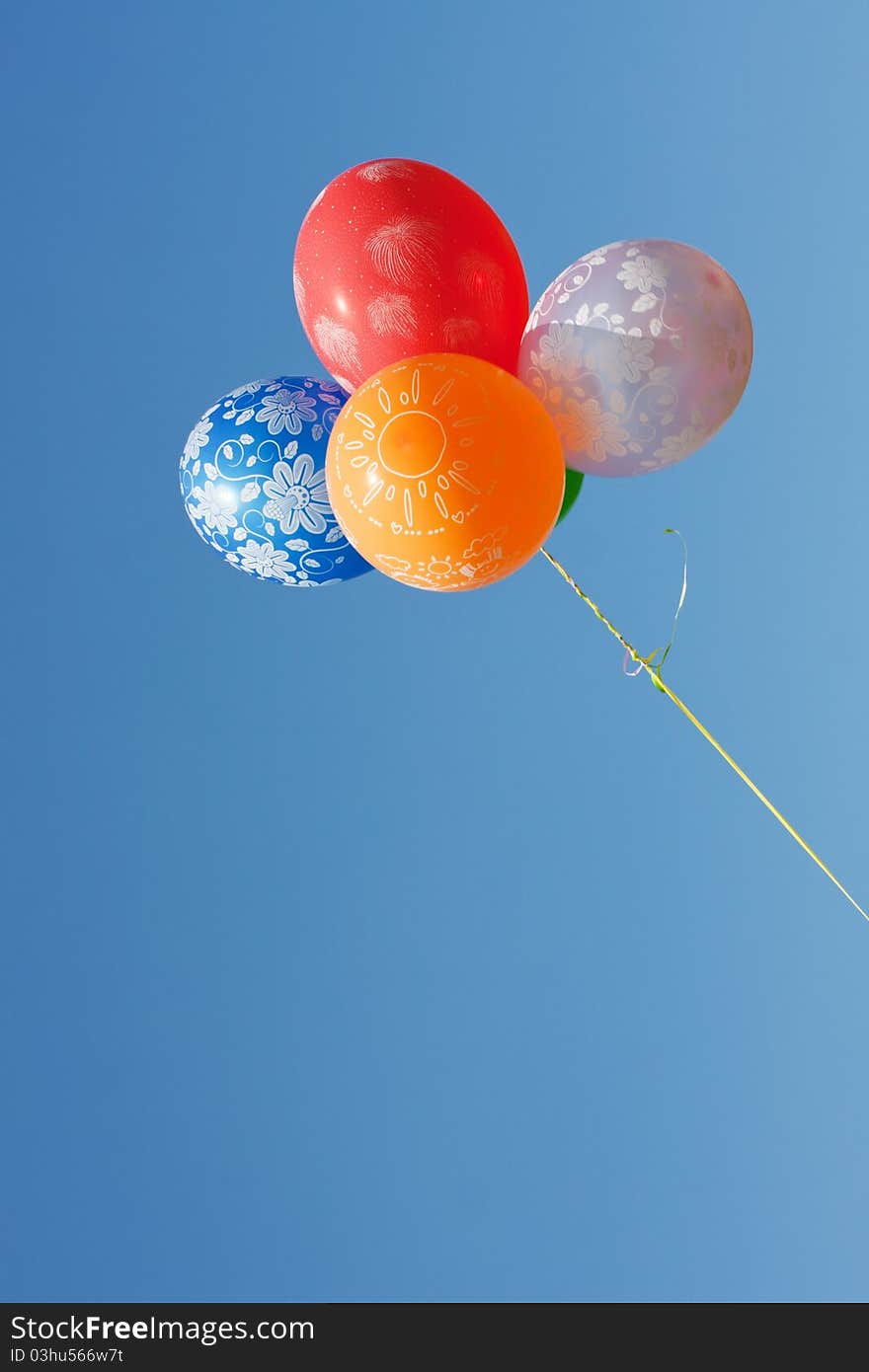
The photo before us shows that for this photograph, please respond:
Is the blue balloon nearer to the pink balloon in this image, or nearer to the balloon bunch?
the balloon bunch

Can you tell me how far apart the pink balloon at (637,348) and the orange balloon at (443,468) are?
10 centimetres

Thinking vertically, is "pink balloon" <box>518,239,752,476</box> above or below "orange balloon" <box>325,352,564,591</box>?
above

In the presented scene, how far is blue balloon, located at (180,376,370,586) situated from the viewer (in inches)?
66.2

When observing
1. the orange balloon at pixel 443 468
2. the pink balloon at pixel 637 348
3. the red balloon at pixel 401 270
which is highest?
the red balloon at pixel 401 270

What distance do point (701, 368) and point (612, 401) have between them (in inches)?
5.0

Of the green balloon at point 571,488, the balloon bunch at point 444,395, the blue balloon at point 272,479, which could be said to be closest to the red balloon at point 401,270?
the balloon bunch at point 444,395

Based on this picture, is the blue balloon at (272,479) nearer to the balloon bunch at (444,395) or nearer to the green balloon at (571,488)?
the balloon bunch at (444,395)

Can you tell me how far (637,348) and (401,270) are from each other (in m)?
0.35

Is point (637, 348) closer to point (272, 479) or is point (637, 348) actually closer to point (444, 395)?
point (444, 395)

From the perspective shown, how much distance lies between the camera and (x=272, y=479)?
5.51 feet

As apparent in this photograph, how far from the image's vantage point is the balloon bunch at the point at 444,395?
1434mm

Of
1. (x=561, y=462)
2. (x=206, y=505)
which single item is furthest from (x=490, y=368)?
(x=206, y=505)

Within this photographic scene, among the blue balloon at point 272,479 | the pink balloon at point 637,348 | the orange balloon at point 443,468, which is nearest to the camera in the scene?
the orange balloon at point 443,468

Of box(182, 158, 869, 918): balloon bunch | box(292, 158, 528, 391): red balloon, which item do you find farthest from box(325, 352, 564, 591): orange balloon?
box(292, 158, 528, 391): red balloon
